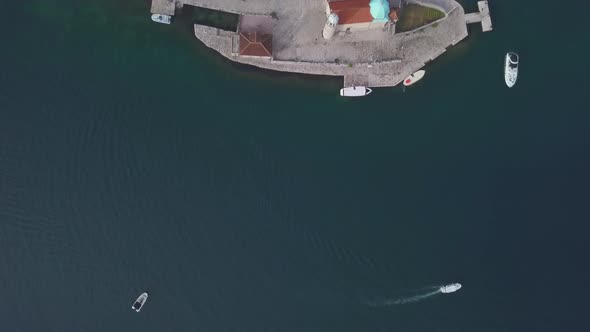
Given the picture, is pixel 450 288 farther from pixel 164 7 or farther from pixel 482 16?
pixel 164 7

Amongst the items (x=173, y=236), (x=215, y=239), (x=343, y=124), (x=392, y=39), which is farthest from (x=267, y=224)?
(x=392, y=39)

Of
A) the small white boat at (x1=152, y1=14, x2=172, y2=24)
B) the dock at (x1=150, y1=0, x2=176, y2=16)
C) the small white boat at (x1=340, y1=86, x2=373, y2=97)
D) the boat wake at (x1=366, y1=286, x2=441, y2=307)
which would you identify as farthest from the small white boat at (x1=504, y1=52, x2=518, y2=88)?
the small white boat at (x1=152, y1=14, x2=172, y2=24)

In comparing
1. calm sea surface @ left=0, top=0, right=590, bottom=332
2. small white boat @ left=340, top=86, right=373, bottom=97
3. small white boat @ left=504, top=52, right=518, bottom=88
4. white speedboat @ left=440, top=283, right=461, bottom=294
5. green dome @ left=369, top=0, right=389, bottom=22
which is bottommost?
white speedboat @ left=440, top=283, right=461, bottom=294

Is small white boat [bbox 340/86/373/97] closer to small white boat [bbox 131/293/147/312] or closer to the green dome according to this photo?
the green dome

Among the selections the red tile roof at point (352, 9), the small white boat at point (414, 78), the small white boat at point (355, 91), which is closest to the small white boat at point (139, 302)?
the small white boat at point (355, 91)

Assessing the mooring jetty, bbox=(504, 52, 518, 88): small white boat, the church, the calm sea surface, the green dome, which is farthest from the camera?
bbox=(504, 52, 518, 88): small white boat
